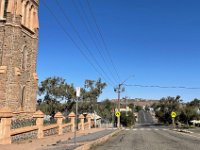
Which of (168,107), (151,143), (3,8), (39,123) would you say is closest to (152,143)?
(151,143)

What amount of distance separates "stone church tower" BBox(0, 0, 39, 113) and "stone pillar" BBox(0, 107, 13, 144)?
611 inches

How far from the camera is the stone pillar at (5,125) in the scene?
14.5 metres

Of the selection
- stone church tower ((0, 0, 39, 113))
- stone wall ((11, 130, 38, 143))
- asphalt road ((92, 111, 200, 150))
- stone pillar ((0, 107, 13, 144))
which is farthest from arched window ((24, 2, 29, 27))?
stone pillar ((0, 107, 13, 144))

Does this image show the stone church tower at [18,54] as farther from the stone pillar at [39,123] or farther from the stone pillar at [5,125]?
the stone pillar at [5,125]

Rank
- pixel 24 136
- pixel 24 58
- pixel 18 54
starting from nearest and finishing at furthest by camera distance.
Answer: pixel 24 136, pixel 18 54, pixel 24 58

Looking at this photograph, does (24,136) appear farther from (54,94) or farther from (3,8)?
(54,94)

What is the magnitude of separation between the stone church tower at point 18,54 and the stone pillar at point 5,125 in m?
15.5

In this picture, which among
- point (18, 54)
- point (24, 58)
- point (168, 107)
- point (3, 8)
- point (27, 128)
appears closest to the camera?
point (27, 128)

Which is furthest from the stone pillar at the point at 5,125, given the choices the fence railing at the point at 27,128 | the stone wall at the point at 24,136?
the stone wall at the point at 24,136

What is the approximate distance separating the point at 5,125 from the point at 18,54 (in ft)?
62.0

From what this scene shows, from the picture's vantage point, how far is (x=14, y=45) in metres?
32.1

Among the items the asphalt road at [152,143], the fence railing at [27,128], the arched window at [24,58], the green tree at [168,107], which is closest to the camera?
the fence railing at [27,128]

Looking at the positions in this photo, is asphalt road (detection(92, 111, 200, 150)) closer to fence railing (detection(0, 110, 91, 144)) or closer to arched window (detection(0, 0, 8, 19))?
fence railing (detection(0, 110, 91, 144))

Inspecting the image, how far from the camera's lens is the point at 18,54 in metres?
32.8
